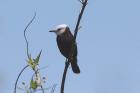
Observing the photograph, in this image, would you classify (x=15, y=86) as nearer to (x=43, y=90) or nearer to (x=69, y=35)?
(x=43, y=90)

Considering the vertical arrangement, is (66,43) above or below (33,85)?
below

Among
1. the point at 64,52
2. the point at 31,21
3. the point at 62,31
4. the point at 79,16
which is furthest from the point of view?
the point at 62,31

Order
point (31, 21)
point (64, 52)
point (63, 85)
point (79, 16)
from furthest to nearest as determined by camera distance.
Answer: point (64, 52), point (31, 21), point (79, 16), point (63, 85)

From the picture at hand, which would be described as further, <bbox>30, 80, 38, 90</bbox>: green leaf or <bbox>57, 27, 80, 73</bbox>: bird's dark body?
<bbox>57, 27, 80, 73</bbox>: bird's dark body

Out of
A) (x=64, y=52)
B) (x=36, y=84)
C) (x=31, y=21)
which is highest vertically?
(x=31, y=21)

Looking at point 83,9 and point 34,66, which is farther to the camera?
point 34,66

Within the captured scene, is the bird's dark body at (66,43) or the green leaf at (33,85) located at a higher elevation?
the green leaf at (33,85)

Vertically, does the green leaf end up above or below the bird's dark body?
above

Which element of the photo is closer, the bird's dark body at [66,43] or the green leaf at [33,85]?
the green leaf at [33,85]

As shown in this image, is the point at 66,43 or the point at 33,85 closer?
the point at 33,85

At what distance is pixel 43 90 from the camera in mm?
2188

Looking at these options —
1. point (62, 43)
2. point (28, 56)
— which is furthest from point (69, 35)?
point (28, 56)

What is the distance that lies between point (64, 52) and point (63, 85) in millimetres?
4642

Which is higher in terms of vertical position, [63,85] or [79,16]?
[79,16]
